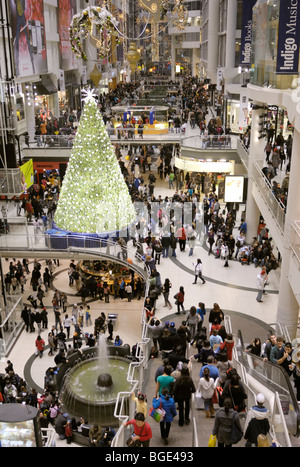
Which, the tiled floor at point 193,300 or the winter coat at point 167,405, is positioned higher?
the winter coat at point 167,405

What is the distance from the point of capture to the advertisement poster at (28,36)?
997 inches

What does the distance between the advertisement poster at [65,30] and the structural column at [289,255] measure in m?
28.7

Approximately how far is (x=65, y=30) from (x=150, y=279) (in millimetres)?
28782

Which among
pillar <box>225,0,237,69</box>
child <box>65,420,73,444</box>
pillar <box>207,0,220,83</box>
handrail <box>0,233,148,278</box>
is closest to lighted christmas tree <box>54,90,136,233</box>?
handrail <box>0,233,148,278</box>

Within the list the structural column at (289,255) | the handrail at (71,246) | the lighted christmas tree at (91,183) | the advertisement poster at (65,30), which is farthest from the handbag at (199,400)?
the advertisement poster at (65,30)

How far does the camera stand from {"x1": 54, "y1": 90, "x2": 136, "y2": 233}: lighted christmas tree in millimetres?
17156

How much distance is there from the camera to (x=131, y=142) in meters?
30.6

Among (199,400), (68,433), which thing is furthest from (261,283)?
(199,400)

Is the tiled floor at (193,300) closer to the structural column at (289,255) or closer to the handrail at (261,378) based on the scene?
the structural column at (289,255)

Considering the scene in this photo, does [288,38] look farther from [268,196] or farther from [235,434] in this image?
[235,434]

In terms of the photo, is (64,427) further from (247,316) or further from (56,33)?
(56,33)
